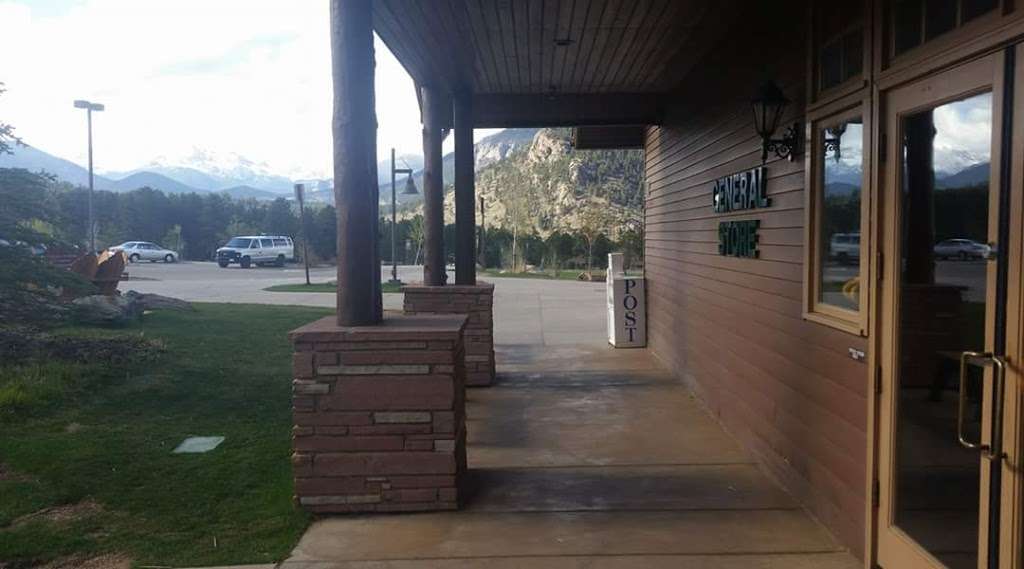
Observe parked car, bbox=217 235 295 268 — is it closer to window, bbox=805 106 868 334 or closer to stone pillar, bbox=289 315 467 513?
stone pillar, bbox=289 315 467 513

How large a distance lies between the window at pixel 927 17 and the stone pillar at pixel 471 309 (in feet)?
20.1

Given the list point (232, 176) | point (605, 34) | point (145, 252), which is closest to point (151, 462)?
point (605, 34)

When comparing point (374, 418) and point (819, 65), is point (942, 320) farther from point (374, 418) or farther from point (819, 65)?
point (374, 418)

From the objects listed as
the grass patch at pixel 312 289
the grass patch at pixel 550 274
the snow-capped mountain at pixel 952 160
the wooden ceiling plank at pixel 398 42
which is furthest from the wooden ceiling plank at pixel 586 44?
the grass patch at pixel 550 274

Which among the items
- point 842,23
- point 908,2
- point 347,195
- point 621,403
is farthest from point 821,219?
point 621,403

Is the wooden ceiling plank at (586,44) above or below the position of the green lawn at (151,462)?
above

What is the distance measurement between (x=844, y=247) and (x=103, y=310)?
36.0 feet

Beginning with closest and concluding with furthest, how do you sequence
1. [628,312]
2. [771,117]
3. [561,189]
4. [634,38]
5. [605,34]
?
[771,117] → [605,34] → [634,38] → [628,312] → [561,189]

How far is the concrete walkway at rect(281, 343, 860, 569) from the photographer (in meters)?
4.26

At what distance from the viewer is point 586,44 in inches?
318

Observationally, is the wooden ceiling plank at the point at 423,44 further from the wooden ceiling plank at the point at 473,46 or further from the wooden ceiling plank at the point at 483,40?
the wooden ceiling plank at the point at 483,40

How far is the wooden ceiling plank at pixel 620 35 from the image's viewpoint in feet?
22.2

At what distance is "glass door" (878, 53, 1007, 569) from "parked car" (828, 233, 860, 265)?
423 millimetres

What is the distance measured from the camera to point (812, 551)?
4.35 m
